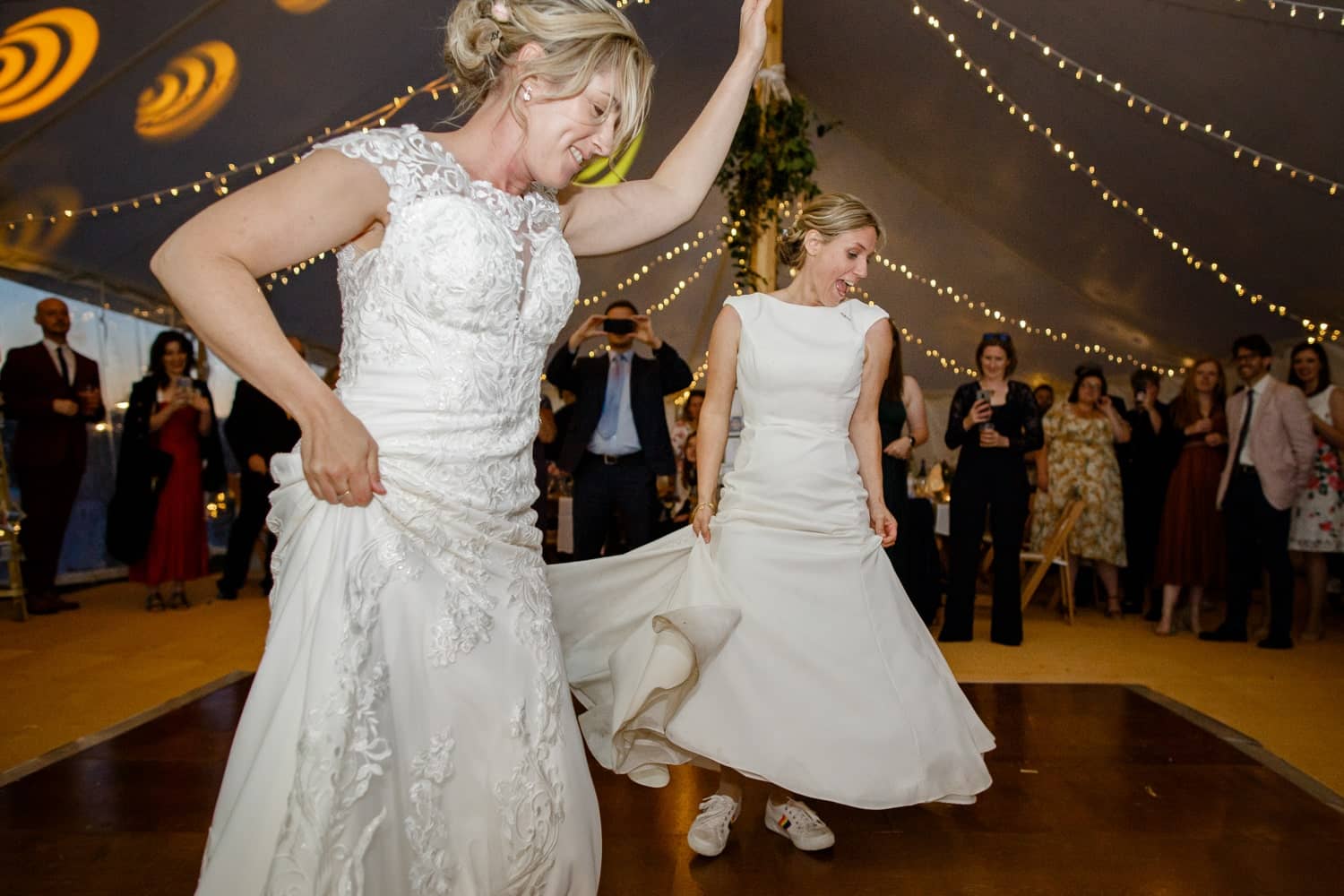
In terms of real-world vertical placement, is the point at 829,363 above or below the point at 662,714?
above

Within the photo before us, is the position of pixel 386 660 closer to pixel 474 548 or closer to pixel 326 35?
pixel 474 548

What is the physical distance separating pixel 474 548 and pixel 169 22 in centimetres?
455

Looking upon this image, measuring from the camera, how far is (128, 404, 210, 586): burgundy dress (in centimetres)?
606

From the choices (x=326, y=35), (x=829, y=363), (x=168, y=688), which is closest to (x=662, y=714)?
(x=829, y=363)

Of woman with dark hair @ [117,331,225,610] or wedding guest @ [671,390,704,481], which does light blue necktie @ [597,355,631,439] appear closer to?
wedding guest @ [671,390,704,481]

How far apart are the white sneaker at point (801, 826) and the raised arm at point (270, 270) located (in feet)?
5.39

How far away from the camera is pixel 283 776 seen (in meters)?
1.08

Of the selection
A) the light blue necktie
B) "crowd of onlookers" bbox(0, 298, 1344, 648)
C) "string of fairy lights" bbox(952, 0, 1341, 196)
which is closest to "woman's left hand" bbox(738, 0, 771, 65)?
"crowd of onlookers" bbox(0, 298, 1344, 648)

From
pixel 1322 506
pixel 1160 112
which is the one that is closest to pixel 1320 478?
pixel 1322 506

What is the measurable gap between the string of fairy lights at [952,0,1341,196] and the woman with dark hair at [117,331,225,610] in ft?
17.0

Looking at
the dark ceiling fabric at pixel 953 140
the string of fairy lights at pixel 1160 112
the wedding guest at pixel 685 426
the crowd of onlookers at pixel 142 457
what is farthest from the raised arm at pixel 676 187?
the wedding guest at pixel 685 426

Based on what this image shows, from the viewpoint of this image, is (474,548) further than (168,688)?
No

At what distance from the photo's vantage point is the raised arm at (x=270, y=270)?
105 cm

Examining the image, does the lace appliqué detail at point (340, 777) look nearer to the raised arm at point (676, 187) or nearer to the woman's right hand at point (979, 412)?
the raised arm at point (676, 187)
